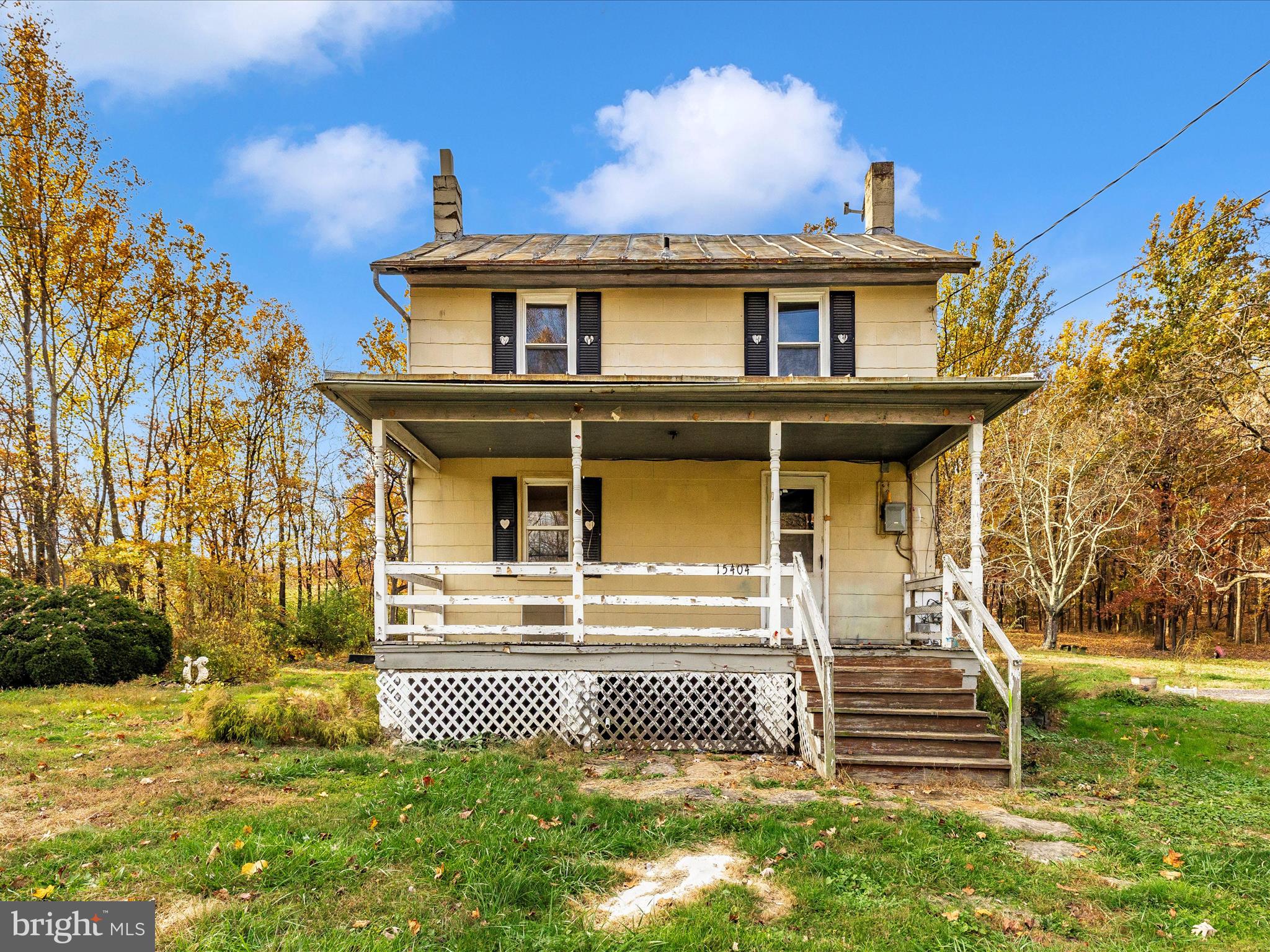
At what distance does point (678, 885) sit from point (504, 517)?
6.99 metres

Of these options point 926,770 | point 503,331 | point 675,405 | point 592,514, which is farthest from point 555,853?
point 503,331

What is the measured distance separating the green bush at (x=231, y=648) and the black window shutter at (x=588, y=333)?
7927 millimetres

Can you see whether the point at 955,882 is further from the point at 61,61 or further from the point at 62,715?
the point at 61,61

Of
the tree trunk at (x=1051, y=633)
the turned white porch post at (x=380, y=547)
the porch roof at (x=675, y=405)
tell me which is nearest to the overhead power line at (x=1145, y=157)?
the porch roof at (x=675, y=405)

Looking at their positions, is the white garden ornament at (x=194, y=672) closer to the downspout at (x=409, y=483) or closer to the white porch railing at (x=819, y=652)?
the downspout at (x=409, y=483)

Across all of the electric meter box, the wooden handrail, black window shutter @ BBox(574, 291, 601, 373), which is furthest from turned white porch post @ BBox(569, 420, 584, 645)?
the electric meter box

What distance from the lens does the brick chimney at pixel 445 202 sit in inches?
486

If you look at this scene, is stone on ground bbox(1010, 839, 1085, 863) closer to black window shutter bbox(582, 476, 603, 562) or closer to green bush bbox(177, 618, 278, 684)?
black window shutter bbox(582, 476, 603, 562)

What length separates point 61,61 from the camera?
14.8 meters

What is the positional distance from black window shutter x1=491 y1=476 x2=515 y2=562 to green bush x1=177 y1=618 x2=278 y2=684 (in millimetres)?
5495

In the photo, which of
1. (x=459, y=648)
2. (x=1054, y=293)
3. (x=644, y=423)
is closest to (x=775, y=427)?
(x=644, y=423)

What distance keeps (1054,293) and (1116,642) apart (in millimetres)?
12662

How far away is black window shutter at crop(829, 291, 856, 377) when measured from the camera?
10.4 m

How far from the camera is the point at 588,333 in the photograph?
417 inches
